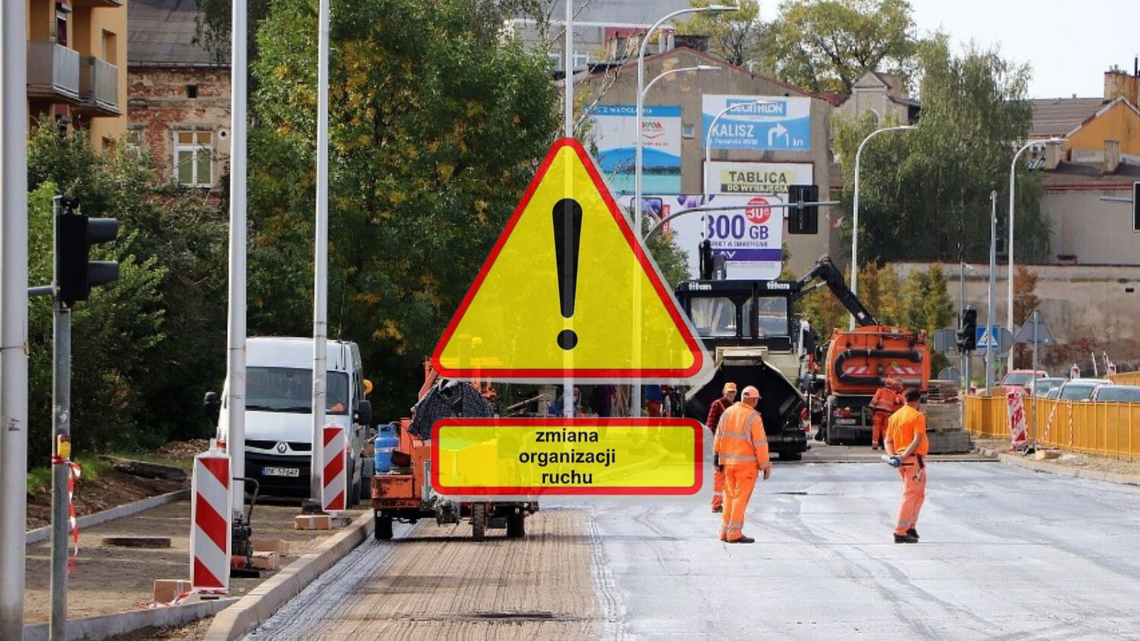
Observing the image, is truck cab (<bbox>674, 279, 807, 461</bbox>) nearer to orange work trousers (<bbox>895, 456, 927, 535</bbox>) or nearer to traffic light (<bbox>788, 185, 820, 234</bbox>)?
traffic light (<bbox>788, 185, 820, 234</bbox>)

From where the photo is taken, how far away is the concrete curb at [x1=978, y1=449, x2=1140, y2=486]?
108ft

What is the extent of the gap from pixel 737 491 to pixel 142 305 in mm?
16574

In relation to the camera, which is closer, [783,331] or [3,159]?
[3,159]

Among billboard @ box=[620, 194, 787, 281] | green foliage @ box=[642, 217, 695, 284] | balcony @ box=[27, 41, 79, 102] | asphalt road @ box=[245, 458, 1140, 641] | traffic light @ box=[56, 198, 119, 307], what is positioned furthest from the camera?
billboard @ box=[620, 194, 787, 281]

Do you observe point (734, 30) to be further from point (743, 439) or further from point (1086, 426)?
point (743, 439)

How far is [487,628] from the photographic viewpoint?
1325cm

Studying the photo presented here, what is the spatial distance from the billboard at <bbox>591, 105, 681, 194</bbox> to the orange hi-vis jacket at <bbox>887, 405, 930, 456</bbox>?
2322 inches

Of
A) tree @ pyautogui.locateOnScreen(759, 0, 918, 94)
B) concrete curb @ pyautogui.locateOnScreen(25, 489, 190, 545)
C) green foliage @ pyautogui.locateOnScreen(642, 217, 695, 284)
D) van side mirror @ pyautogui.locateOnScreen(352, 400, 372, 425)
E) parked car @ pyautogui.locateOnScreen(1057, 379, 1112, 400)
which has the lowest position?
concrete curb @ pyautogui.locateOnScreen(25, 489, 190, 545)

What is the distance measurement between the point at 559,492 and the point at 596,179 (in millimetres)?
2625

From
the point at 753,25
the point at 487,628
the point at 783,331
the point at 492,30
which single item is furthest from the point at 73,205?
the point at 753,25

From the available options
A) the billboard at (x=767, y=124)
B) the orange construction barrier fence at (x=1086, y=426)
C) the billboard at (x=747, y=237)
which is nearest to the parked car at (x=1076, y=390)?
the orange construction barrier fence at (x=1086, y=426)

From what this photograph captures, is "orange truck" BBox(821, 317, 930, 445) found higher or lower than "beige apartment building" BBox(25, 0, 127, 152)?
lower

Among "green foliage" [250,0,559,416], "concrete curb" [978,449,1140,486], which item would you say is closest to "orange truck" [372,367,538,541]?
"green foliage" [250,0,559,416]

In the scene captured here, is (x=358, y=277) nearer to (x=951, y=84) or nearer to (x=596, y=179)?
(x=596, y=179)
